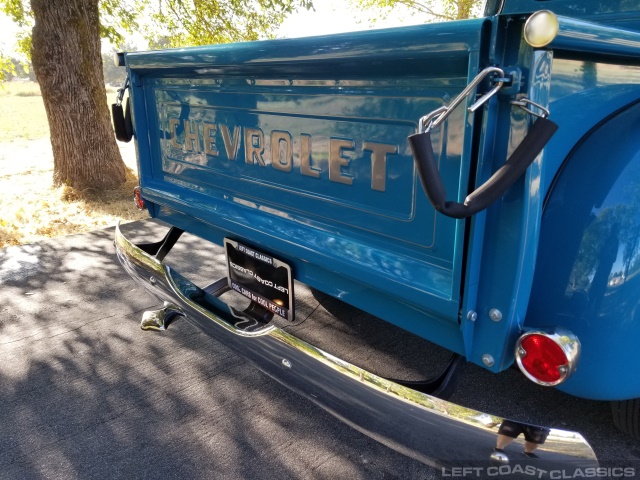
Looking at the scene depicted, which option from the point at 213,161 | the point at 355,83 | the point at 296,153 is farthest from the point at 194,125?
the point at 355,83

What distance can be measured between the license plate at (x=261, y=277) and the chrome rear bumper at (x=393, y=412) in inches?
8.0

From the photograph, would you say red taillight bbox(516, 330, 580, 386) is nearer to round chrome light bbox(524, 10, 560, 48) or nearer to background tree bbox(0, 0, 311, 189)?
round chrome light bbox(524, 10, 560, 48)

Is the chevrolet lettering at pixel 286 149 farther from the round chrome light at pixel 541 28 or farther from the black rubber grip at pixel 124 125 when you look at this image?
the round chrome light at pixel 541 28

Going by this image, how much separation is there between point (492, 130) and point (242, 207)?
4.49 ft

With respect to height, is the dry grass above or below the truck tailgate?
below

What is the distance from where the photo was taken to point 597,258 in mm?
1440

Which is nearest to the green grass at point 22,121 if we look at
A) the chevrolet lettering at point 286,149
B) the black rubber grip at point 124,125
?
the black rubber grip at point 124,125

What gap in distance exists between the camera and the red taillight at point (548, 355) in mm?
1370

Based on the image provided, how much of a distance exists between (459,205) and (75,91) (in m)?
6.51

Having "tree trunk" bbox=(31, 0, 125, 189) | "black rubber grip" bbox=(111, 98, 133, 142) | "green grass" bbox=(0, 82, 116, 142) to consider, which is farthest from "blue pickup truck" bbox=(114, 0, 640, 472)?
"green grass" bbox=(0, 82, 116, 142)

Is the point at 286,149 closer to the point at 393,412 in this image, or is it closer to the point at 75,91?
the point at 393,412

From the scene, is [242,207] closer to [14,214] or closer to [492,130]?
[492,130]

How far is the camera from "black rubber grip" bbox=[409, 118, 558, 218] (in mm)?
1157

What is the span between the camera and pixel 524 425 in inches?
55.4
